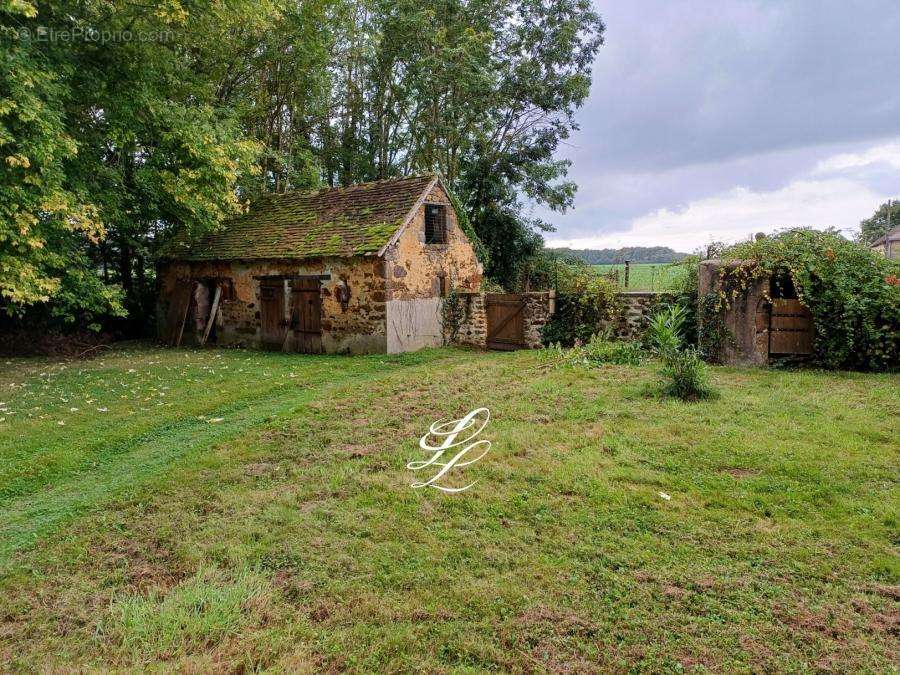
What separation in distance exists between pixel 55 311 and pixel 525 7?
20.0m

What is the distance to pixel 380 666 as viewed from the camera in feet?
11.0

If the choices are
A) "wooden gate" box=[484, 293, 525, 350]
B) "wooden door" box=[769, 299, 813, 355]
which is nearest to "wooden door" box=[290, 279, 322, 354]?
"wooden gate" box=[484, 293, 525, 350]

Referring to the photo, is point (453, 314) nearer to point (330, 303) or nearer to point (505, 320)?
point (505, 320)

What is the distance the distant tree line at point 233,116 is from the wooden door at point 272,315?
2.45m

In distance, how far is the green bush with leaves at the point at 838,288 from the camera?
977 centimetres

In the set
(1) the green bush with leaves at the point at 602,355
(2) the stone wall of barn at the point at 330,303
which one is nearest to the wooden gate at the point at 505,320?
(1) the green bush with leaves at the point at 602,355

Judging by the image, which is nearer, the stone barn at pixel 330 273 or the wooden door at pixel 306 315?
the stone barn at pixel 330 273

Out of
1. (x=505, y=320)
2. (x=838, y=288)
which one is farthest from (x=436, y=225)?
(x=838, y=288)

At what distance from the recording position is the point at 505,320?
15.4 meters

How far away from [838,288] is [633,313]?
4.31 meters

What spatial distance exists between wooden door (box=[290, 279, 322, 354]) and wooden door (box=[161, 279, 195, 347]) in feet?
14.9

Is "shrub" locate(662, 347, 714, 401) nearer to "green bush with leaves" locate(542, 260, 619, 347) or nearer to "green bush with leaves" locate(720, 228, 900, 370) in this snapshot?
"green bush with leaves" locate(720, 228, 900, 370)

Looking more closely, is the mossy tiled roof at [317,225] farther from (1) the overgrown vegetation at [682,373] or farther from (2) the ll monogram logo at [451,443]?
(1) the overgrown vegetation at [682,373]

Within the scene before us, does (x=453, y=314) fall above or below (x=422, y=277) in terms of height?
below
